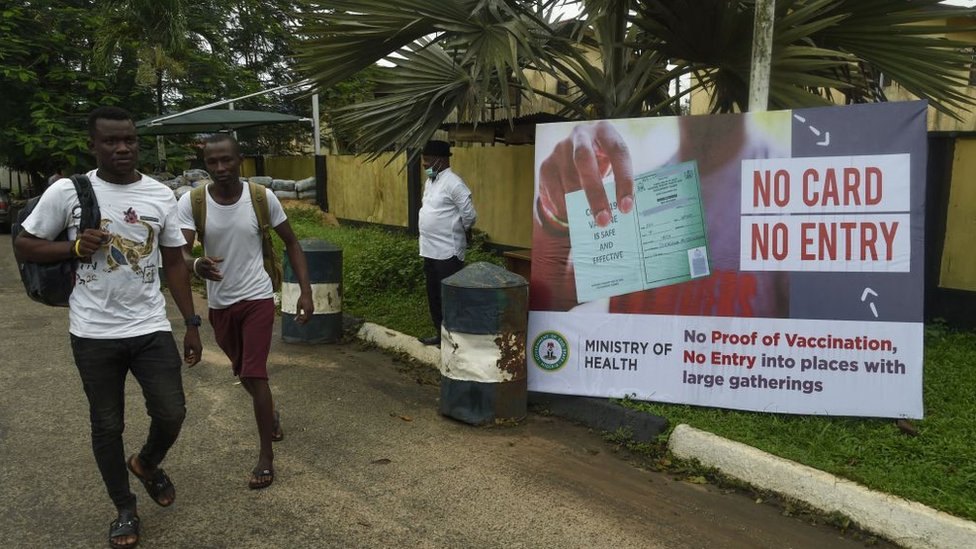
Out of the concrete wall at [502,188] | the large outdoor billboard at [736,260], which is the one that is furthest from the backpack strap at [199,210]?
the concrete wall at [502,188]

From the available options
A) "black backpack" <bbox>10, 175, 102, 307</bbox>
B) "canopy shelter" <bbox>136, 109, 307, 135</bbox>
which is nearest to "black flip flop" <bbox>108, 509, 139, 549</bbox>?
"black backpack" <bbox>10, 175, 102, 307</bbox>

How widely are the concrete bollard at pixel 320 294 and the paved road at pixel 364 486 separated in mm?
1491

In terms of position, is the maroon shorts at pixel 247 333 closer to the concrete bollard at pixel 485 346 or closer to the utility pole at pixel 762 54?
the concrete bollard at pixel 485 346

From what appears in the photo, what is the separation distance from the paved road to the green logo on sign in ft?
1.23

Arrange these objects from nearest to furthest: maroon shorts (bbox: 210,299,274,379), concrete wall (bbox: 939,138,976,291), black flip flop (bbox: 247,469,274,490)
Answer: black flip flop (bbox: 247,469,274,490)
maroon shorts (bbox: 210,299,274,379)
concrete wall (bbox: 939,138,976,291)

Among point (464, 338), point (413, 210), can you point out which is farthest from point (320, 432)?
point (413, 210)

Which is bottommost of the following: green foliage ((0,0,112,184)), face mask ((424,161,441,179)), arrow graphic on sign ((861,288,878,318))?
arrow graphic on sign ((861,288,878,318))

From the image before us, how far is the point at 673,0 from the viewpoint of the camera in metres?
5.38

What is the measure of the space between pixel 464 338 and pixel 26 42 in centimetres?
1624

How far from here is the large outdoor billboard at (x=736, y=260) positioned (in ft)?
14.0

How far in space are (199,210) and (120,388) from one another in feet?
3.51

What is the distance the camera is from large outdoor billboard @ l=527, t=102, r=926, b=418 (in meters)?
4.27

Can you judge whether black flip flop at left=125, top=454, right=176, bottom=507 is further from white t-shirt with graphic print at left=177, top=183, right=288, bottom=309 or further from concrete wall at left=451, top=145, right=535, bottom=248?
concrete wall at left=451, top=145, right=535, bottom=248

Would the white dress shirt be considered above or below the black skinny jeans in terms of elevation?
above
